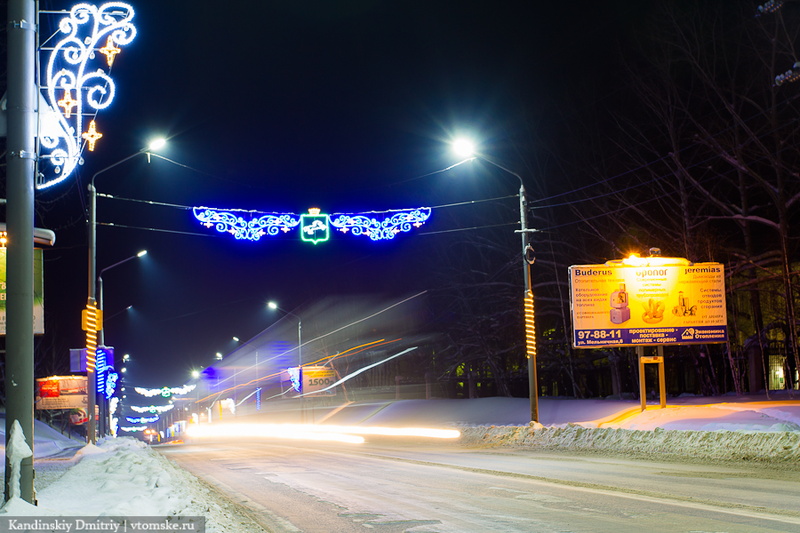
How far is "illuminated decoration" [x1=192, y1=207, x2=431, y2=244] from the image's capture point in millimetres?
25594

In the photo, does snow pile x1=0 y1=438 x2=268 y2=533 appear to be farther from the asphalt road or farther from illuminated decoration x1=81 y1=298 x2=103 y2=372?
illuminated decoration x1=81 y1=298 x2=103 y2=372

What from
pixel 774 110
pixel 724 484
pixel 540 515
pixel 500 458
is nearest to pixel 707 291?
pixel 774 110

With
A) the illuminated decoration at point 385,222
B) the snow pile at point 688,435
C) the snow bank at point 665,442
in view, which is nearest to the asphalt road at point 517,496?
the snow bank at point 665,442

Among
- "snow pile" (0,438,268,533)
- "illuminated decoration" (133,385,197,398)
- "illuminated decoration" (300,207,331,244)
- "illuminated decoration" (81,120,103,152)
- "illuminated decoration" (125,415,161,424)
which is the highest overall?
"illuminated decoration" (81,120,103,152)

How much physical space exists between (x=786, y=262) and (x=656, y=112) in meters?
9.19

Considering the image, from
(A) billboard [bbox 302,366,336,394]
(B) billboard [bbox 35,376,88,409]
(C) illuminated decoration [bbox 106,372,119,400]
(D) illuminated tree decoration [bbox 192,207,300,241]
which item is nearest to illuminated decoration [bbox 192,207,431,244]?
(D) illuminated tree decoration [bbox 192,207,300,241]

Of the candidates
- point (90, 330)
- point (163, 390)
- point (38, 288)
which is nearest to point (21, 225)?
point (38, 288)

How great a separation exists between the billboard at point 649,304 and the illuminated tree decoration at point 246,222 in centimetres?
970

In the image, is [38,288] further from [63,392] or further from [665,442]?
[63,392]

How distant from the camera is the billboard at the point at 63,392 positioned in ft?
161

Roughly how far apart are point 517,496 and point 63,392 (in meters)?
Result: 43.4

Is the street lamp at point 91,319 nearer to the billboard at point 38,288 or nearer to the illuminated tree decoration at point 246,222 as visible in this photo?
the illuminated tree decoration at point 246,222

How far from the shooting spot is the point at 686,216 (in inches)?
1399

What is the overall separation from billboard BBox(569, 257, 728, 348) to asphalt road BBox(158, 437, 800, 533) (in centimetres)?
872
